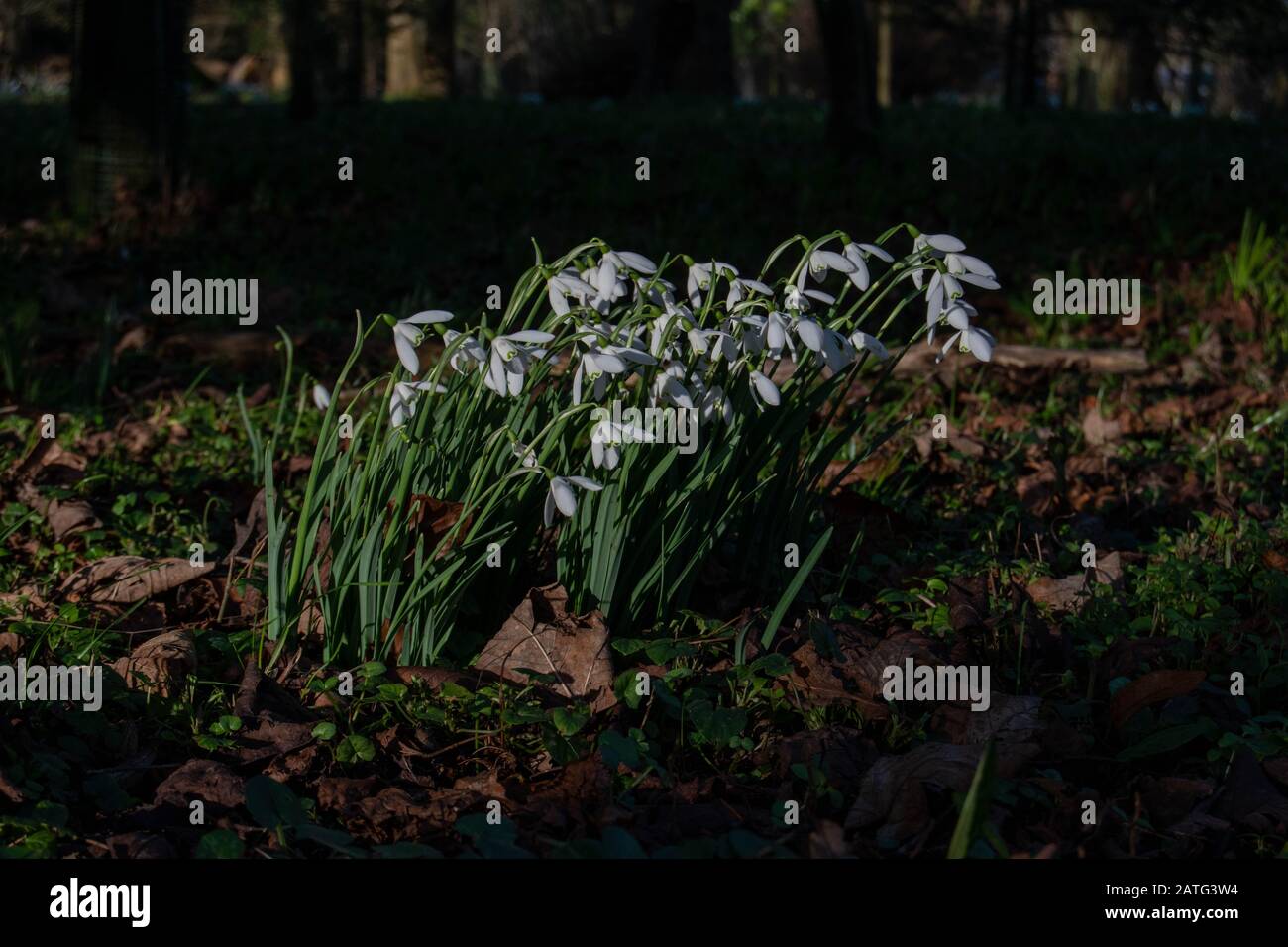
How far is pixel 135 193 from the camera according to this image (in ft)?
23.4

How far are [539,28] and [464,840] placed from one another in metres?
27.3

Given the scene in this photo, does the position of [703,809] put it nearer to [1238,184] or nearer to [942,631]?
[942,631]

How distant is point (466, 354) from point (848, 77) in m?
6.08

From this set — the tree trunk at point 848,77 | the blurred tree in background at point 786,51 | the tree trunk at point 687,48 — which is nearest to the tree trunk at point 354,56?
the blurred tree in background at point 786,51

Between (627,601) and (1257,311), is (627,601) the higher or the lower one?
the lower one

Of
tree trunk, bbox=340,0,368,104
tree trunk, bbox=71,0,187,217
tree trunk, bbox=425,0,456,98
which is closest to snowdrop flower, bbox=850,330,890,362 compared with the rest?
tree trunk, bbox=71,0,187,217

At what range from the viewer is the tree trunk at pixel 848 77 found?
26.1 ft

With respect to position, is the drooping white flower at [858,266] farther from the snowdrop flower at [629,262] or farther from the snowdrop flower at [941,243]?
the snowdrop flower at [629,262]

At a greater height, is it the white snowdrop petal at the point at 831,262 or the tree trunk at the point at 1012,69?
the tree trunk at the point at 1012,69

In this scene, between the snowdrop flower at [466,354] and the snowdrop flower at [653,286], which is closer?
the snowdrop flower at [466,354]

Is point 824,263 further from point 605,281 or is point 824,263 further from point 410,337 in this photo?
point 410,337

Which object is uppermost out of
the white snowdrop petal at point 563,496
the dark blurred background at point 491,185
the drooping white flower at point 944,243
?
the dark blurred background at point 491,185

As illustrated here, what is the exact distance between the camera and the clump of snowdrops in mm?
2535
